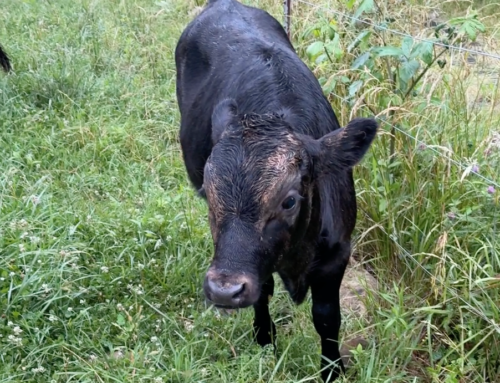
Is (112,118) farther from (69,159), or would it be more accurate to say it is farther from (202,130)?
(202,130)

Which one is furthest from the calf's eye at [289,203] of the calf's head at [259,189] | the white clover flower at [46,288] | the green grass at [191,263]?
the white clover flower at [46,288]

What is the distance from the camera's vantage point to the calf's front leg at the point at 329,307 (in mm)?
3232

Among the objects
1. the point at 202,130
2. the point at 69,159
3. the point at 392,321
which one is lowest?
the point at 69,159

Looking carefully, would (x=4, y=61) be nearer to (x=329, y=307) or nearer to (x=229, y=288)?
(x=329, y=307)

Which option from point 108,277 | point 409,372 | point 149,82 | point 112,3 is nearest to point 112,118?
point 149,82

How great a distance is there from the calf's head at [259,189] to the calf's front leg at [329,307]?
369 mm

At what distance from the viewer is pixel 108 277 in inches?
154

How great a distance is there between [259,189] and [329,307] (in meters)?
0.94

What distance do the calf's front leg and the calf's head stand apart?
369 mm

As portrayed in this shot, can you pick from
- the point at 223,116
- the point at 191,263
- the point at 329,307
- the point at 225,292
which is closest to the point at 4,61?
the point at 191,263

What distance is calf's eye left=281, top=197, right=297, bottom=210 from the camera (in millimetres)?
2717

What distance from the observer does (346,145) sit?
9.48 ft

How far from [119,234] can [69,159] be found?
1.33m

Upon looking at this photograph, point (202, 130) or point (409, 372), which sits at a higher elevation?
point (202, 130)
